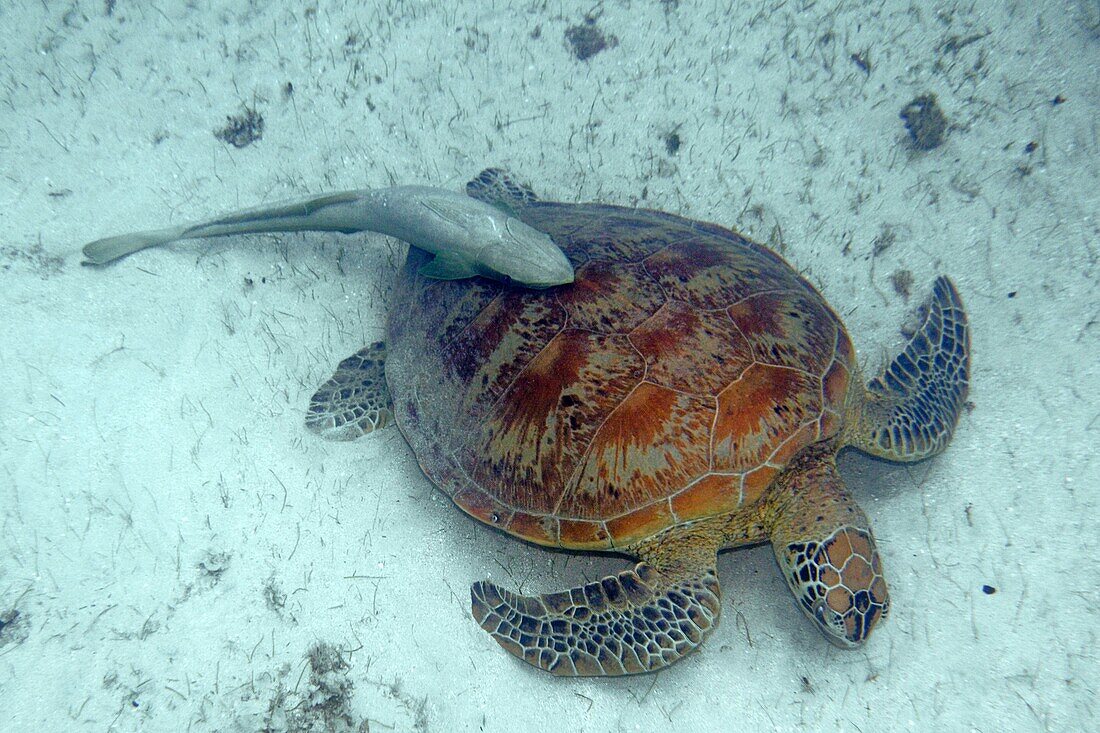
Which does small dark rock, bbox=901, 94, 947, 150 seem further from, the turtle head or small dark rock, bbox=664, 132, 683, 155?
the turtle head

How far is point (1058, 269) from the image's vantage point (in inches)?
144

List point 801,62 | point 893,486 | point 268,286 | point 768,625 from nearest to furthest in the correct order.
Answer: point 768,625 < point 893,486 < point 268,286 < point 801,62

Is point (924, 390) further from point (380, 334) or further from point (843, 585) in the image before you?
point (380, 334)

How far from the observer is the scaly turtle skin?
2.70 m

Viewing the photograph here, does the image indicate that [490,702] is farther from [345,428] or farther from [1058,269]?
[1058,269]

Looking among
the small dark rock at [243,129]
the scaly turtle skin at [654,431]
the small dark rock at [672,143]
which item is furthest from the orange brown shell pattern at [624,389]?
the small dark rock at [243,129]

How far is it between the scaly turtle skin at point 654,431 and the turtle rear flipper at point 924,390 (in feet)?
0.05

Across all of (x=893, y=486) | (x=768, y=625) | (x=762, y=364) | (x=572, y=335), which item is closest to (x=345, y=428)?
(x=572, y=335)

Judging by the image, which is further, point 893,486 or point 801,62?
point 801,62

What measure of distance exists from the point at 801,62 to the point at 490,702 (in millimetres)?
5108

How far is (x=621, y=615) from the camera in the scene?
9.45 ft

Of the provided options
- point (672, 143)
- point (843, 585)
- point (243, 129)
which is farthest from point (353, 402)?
point (672, 143)

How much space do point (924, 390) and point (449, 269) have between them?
300 cm

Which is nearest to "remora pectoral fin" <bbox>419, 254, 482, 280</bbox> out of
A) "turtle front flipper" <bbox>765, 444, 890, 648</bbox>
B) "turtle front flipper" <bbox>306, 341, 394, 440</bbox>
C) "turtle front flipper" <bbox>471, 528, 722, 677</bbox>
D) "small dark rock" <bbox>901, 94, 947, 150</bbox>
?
"turtle front flipper" <bbox>306, 341, 394, 440</bbox>
